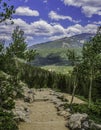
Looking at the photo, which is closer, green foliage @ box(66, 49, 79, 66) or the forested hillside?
the forested hillside

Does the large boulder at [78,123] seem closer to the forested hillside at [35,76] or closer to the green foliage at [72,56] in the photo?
the forested hillside at [35,76]

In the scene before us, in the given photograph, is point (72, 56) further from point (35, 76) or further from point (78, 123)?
point (35, 76)

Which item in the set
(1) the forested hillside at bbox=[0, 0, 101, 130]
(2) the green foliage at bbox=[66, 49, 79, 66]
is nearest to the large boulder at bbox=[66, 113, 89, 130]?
(1) the forested hillside at bbox=[0, 0, 101, 130]

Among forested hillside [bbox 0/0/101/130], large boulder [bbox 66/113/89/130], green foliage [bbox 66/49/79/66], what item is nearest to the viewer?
forested hillside [bbox 0/0/101/130]

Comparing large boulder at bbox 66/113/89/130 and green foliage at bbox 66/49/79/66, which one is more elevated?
green foliage at bbox 66/49/79/66

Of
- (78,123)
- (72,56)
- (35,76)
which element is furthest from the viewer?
(35,76)

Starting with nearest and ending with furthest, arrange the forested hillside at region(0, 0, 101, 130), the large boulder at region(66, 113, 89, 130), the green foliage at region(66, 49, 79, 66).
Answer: the forested hillside at region(0, 0, 101, 130) < the large boulder at region(66, 113, 89, 130) < the green foliage at region(66, 49, 79, 66)

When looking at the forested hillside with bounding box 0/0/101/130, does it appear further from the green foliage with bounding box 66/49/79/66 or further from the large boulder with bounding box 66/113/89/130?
the large boulder with bounding box 66/113/89/130

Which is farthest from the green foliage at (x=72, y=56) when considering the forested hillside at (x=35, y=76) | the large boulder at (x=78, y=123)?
the large boulder at (x=78, y=123)

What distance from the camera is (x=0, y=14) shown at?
2216cm

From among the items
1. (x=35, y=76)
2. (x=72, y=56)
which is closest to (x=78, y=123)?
(x=72, y=56)

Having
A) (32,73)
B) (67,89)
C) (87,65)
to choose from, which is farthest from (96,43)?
(32,73)

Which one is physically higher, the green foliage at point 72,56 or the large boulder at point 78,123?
the green foliage at point 72,56

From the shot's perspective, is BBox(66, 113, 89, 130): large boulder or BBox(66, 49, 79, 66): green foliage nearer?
BBox(66, 113, 89, 130): large boulder
